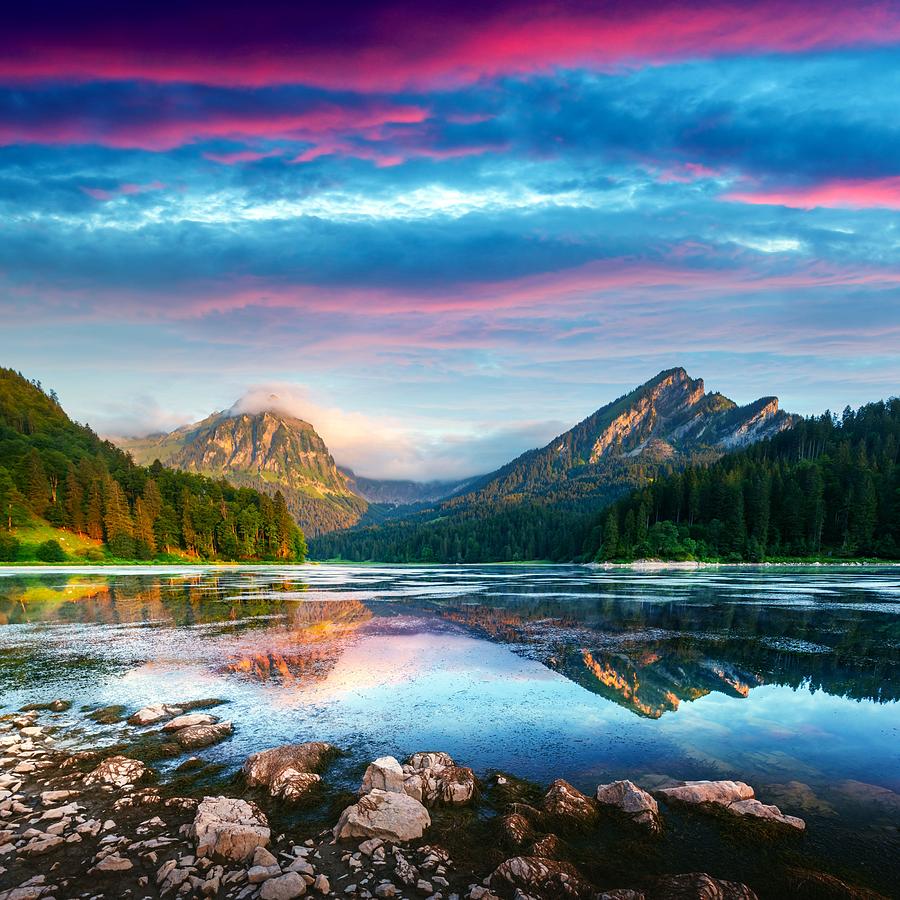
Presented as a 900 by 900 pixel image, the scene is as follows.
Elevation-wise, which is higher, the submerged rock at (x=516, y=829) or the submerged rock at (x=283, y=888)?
the submerged rock at (x=283, y=888)

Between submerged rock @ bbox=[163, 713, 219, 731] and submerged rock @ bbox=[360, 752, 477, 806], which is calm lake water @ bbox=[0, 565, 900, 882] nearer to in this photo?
submerged rock @ bbox=[163, 713, 219, 731]

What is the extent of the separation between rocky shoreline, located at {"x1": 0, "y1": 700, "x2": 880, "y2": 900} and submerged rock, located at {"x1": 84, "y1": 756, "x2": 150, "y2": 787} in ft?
0.13

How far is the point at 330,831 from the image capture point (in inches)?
406

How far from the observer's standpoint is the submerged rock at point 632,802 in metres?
10.7

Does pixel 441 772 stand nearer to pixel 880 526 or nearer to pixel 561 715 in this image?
pixel 561 715

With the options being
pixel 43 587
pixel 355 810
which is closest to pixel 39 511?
pixel 43 587

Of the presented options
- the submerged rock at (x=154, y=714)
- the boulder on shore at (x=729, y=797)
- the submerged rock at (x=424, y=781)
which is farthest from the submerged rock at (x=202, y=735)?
the boulder on shore at (x=729, y=797)

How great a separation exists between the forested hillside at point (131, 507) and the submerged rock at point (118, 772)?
127 m

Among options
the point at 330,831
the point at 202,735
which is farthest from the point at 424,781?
the point at 202,735

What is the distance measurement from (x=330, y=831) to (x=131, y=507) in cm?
16025

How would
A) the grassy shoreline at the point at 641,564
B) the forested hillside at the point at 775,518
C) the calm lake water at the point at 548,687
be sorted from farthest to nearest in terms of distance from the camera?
the forested hillside at the point at 775,518
the grassy shoreline at the point at 641,564
the calm lake water at the point at 548,687

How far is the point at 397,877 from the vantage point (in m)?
8.82

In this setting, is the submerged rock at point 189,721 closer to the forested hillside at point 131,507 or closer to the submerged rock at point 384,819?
the submerged rock at point 384,819

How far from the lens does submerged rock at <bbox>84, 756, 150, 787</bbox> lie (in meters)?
12.3
